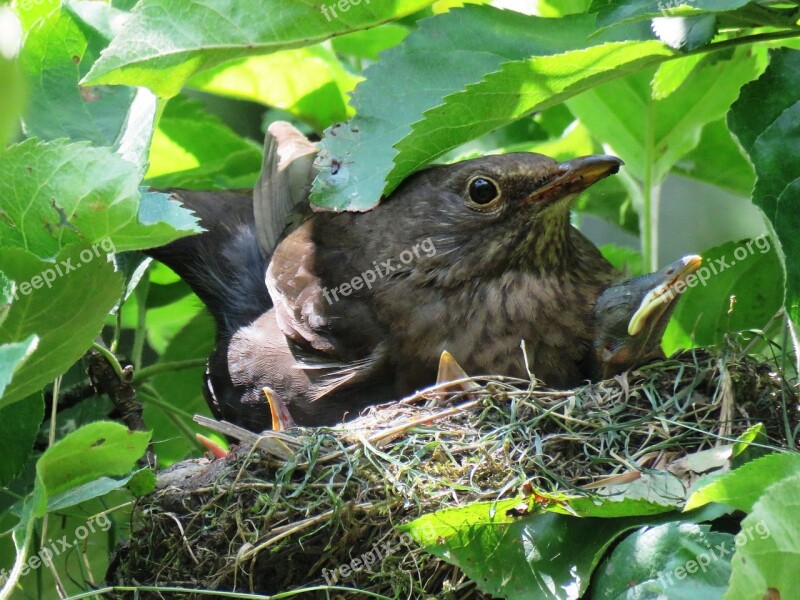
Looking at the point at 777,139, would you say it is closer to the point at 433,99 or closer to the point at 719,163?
the point at 433,99

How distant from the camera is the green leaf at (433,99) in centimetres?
233

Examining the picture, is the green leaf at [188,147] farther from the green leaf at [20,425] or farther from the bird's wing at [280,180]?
the green leaf at [20,425]

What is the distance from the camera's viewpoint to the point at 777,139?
2.16 m

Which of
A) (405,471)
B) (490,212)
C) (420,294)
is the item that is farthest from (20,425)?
(490,212)

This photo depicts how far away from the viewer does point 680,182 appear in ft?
23.9

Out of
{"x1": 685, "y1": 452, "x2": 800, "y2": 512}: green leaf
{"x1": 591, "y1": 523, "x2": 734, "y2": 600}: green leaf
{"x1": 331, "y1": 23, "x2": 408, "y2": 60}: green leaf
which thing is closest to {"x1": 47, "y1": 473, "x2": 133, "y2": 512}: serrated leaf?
{"x1": 591, "y1": 523, "x2": 734, "y2": 600}: green leaf

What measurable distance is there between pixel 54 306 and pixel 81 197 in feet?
0.73

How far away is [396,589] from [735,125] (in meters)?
1.31

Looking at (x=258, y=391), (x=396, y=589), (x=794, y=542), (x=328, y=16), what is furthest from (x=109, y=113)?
(x=794, y=542)

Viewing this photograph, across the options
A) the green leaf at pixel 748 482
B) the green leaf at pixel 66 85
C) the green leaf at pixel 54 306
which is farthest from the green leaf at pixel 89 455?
the green leaf at pixel 66 85

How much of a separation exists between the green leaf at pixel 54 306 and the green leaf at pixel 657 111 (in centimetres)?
180

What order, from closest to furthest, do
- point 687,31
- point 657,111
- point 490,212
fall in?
point 687,31
point 657,111
point 490,212

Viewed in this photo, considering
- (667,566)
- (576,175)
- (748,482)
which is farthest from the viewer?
(576,175)

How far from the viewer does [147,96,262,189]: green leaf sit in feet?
11.1
